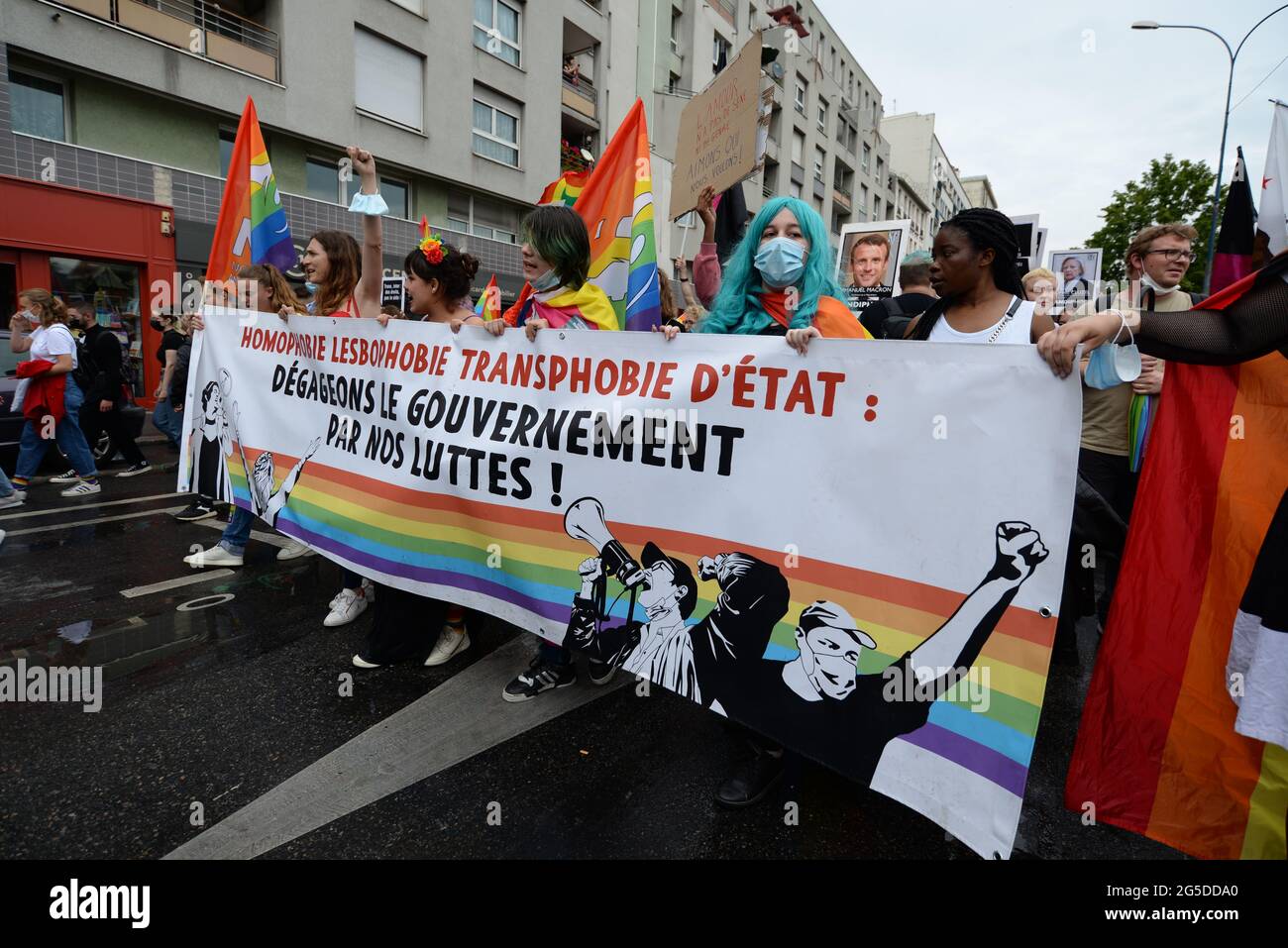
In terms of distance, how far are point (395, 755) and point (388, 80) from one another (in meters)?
17.4

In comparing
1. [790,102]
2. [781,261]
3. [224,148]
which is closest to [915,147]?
[790,102]

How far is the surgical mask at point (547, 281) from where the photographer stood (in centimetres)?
310

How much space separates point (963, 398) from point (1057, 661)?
2.45 m

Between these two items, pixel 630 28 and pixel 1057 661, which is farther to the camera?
pixel 630 28

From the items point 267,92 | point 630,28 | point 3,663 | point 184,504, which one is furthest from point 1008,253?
point 630,28

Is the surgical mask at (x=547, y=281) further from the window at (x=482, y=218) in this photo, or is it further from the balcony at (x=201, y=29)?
the window at (x=482, y=218)

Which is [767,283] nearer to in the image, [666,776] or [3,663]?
[666,776]

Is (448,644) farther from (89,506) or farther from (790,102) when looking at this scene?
(790,102)

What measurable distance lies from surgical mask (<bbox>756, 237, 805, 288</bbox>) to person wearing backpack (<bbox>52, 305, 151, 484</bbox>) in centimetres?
733

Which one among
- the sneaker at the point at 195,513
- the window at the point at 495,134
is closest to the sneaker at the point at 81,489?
the sneaker at the point at 195,513

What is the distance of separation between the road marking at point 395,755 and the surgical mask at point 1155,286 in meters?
3.24

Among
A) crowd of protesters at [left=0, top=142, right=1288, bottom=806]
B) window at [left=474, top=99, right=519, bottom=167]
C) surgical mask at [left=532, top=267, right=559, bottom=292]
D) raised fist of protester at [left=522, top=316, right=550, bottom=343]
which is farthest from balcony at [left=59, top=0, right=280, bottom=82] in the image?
raised fist of protester at [left=522, top=316, right=550, bottom=343]

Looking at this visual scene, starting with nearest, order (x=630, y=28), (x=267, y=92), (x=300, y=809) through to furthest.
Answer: (x=300, y=809) → (x=267, y=92) → (x=630, y=28)

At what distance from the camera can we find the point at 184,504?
6199 mm
